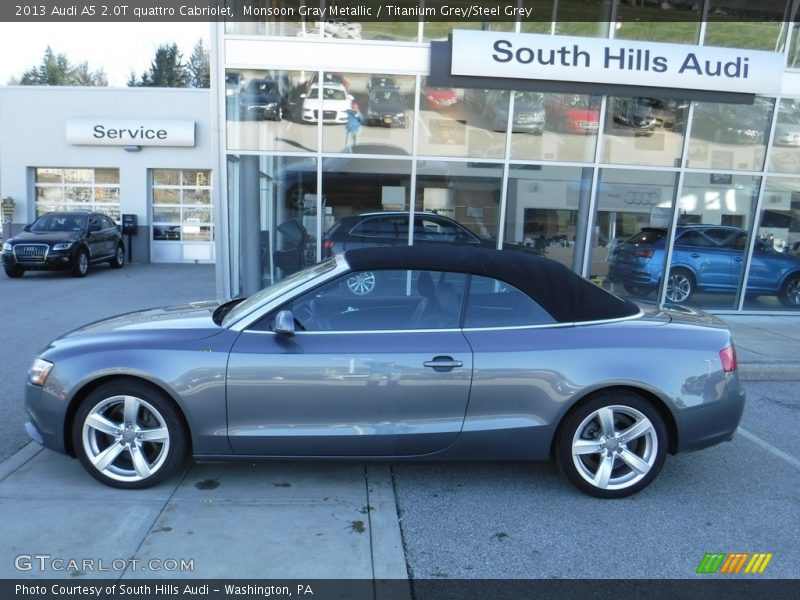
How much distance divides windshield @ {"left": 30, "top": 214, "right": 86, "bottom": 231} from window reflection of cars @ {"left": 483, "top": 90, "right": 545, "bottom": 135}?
10520mm

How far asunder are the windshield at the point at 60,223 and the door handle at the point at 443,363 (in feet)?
45.7

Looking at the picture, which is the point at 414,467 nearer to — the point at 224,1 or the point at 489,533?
the point at 489,533

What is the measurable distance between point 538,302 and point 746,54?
8.49 meters

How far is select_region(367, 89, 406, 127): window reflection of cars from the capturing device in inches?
393

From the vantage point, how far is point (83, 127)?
1747 cm

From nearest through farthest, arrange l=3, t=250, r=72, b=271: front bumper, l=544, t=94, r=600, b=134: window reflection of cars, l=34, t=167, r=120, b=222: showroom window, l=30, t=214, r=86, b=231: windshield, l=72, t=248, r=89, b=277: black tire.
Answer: l=544, t=94, r=600, b=134: window reflection of cars, l=3, t=250, r=72, b=271: front bumper, l=72, t=248, r=89, b=277: black tire, l=30, t=214, r=86, b=231: windshield, l=34, t=167, r=120, b=222: showroom window

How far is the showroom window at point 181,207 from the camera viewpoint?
18438mm

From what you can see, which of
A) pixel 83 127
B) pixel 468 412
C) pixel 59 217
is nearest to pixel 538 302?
pixel 468 412

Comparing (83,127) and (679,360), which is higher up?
(83,127)

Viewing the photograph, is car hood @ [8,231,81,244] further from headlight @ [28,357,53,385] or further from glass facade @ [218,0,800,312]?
headlight @ [28,357,53,385]

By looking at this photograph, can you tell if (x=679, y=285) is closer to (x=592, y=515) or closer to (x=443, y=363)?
(x=592, y=515)

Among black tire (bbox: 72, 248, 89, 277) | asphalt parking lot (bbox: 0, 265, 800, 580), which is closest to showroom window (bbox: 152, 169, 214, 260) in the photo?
black tire (bbox: 72, 248, 89, 277)

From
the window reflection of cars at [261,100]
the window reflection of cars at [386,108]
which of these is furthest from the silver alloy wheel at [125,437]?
the window reflection of cars at [386,108]

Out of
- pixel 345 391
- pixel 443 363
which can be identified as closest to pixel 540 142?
pixel 443 363
